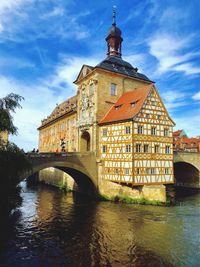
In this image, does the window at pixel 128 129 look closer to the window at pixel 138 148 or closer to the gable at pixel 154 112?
the gable at pixel 154 112

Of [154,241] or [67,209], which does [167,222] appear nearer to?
[154,241]

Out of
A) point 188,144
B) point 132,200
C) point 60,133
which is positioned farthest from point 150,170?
point 188,144

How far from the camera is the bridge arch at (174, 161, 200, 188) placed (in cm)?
3338

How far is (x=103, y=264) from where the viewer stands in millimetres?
9656

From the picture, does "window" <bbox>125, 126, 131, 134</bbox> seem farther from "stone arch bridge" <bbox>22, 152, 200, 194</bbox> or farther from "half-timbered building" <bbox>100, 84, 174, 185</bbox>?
"stone arch bridge" <bbox>22, 152, 200, 194</bbox>

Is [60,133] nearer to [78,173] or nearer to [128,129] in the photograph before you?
[78,173]

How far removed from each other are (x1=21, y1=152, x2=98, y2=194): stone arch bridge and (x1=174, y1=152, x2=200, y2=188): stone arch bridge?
12.3 meters

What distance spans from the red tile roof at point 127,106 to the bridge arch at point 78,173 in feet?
18.3

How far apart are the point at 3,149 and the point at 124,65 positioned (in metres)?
20.9

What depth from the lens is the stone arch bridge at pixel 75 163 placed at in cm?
2061

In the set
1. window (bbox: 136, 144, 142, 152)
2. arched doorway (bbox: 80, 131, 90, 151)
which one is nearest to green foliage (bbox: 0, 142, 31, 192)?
window (bbox: 136, 144, 142, 152)

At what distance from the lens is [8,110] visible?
11.4 meters

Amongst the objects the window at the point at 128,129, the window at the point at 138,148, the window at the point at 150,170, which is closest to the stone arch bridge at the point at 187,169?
the window at the point at 150,170

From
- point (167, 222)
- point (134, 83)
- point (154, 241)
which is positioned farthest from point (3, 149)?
point (134, 83)
